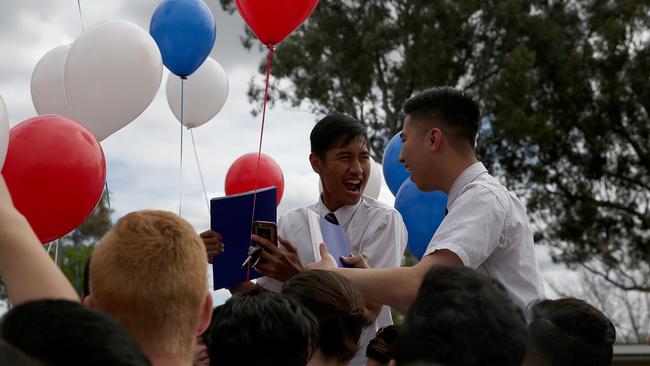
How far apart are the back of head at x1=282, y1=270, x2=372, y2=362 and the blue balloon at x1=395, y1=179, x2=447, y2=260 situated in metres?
2.40

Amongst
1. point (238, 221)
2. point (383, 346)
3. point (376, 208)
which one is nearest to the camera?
point (383, 346)

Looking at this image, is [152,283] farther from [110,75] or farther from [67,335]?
[110,75]

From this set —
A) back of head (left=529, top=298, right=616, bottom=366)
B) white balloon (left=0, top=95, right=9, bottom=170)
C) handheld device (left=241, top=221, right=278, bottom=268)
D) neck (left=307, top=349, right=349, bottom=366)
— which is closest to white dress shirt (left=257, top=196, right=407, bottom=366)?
handheld device (left=241, top=221, right=278, bottom=268)

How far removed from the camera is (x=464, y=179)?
2.73 metres

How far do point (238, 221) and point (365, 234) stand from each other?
587 millimetres

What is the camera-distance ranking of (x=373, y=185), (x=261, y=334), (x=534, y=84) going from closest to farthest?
(x=261, y=334) < (x=373, y=185) < (x=534, y=84)

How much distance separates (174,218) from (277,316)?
0.38 m

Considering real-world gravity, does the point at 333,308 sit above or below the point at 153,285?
below

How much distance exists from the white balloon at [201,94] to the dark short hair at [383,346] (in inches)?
137

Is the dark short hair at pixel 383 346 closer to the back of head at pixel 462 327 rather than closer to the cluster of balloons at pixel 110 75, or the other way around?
the back of head at pixel 462 327

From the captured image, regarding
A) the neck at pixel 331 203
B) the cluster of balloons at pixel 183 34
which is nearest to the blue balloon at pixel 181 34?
the cluster of balloons at pixel 183 34

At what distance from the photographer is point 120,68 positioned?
13.4 feet

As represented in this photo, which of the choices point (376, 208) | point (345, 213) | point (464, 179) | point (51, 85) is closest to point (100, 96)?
point (51, 85)

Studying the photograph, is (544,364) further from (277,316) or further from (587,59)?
(587,59)
